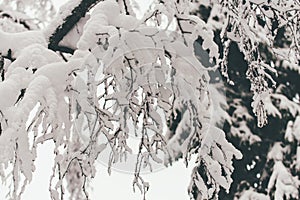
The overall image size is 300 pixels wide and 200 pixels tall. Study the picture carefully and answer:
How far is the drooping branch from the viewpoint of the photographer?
9.76 feet

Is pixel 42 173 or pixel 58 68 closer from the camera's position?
pixel 58 68

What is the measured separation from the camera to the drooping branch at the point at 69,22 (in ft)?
9.76

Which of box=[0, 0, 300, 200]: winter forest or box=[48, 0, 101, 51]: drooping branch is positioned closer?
box=[0, 0, 300, 200]: winter forest

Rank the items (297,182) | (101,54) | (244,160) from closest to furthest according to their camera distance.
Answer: (101,54) → (297,182) → (244,160)

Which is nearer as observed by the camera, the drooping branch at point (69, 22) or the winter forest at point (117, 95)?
the winter forest at point (117, 95)

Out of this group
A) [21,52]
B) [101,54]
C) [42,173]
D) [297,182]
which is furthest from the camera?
[297,182]

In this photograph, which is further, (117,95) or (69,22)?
(69,22)

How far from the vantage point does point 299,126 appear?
7.00 meters

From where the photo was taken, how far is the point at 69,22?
3008 millimetres

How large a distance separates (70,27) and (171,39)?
803 millimetres

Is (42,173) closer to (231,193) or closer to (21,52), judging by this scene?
(231,193)

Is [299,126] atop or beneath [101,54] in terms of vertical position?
beneath

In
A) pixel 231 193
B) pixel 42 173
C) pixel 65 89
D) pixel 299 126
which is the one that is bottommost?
pixel 231 193

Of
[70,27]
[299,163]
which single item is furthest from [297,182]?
[70,27]
